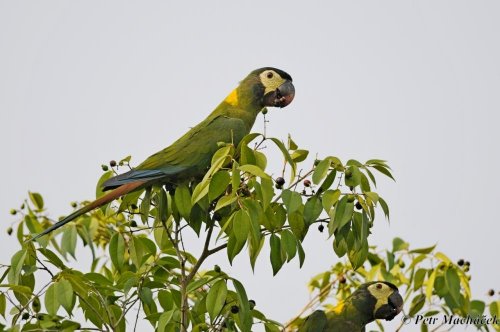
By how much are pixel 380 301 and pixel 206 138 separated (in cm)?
136

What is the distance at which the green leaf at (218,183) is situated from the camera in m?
2.72

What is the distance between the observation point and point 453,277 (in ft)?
12.6

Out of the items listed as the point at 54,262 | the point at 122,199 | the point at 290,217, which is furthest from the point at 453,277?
the point at 54,262

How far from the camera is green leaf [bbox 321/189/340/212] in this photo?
9.01 feet

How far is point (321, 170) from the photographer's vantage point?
282 centimetres

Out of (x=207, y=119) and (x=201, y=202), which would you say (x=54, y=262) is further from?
(x=207, y=119)

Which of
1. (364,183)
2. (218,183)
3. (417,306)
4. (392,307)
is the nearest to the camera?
(218,183)

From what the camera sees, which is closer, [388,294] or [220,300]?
[220,300]

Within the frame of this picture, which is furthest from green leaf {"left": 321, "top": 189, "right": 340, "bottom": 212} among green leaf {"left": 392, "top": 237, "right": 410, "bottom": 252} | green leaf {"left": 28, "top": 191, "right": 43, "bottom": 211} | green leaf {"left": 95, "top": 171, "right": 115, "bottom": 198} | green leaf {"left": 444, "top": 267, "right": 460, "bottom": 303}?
green leaf {"left": 28, "top": 191, "right": 43, "bottom": 211}

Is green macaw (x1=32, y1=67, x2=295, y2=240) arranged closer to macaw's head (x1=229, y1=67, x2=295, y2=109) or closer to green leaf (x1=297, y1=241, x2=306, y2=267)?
macaw's head (x1=229, y1=67, x2=295, y2=109)

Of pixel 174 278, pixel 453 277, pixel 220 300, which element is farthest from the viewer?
pixel 453 277

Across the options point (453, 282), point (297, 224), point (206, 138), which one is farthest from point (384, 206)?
point (206, 138)

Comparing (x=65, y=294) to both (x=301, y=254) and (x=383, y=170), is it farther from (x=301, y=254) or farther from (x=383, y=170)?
(x=383, y=170)

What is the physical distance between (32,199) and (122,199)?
1411mm
